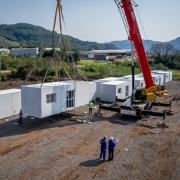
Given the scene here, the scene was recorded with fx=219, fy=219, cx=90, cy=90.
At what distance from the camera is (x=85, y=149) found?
36.4 feet

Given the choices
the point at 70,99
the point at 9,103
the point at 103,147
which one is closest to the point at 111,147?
the point at 103,147

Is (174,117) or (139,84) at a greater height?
(139,84)

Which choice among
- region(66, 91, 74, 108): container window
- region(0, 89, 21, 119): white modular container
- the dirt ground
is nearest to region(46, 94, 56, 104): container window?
region(66, 91, 74, 108): container window

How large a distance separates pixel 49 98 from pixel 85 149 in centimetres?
496

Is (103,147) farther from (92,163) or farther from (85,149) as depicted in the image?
(85,149)

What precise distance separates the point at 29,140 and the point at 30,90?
3449 mm

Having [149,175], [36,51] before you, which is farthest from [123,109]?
[36,51]

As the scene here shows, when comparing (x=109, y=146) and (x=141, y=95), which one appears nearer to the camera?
(x=109, y=146)

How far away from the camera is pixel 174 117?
56.5 ft

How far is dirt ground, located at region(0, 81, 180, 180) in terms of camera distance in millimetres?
8812

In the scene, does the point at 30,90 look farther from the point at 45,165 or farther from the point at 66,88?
the point at 45,165

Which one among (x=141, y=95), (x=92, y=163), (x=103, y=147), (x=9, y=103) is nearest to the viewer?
(x=92, y=163)

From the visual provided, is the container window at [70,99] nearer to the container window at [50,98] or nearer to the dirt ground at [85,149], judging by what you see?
the dirt ground at [85,149]

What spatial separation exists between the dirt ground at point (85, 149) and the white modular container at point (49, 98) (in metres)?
1.05
